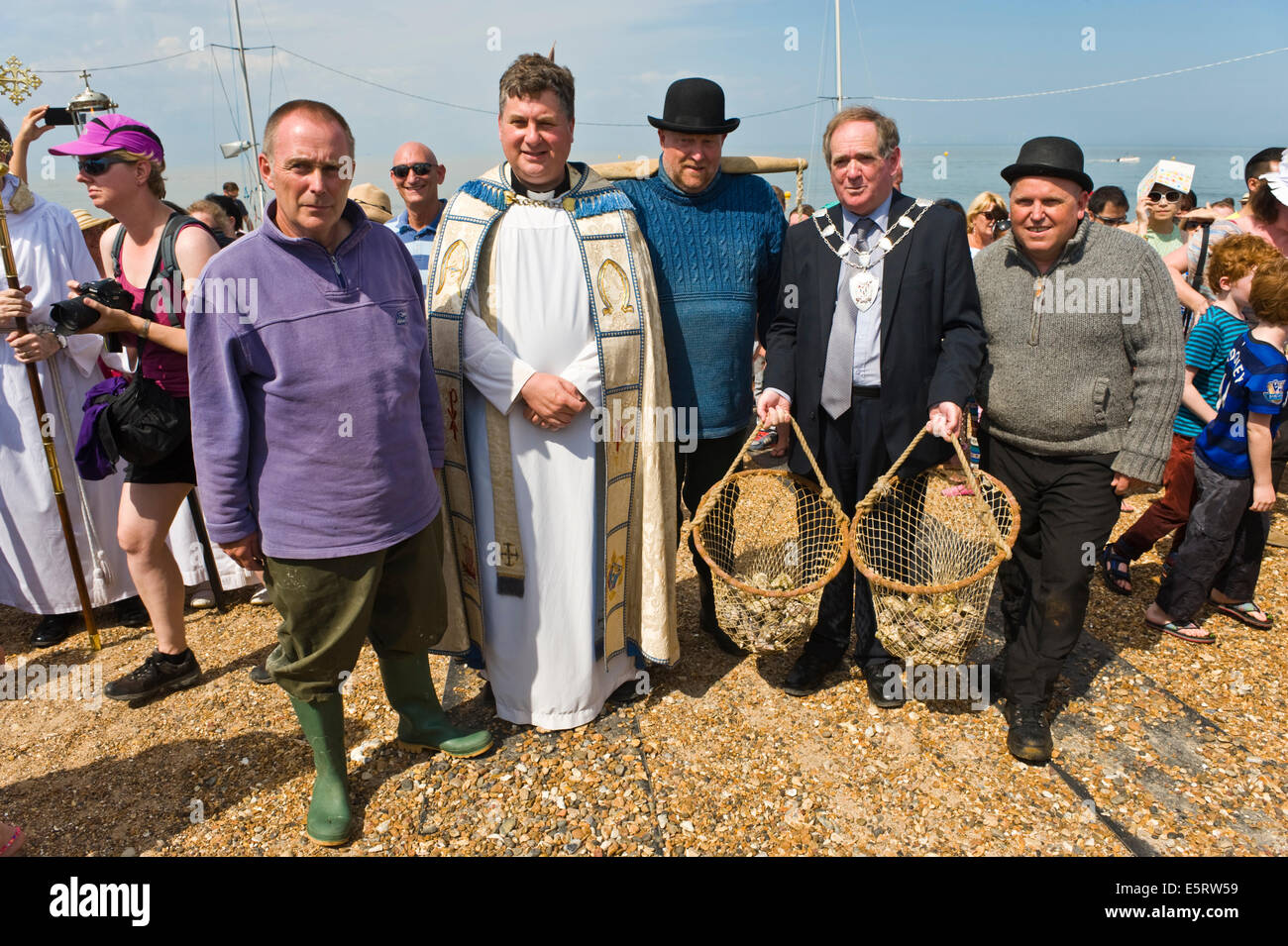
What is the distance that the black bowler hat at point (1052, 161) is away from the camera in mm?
2840

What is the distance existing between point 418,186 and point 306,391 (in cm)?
314

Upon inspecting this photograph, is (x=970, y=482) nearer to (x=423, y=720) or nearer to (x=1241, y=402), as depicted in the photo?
(x=1241, y=402)

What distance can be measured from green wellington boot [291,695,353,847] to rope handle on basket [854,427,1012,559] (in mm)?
2079

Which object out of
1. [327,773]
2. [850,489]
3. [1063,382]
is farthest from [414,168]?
[1063,382]

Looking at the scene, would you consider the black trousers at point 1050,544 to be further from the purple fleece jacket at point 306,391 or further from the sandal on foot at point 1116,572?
the purple fleece jacket at point 306,391

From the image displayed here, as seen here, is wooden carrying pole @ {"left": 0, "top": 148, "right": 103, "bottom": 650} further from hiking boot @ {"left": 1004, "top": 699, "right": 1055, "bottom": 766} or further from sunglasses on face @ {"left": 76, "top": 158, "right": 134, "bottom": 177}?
hiking boot @ {"left": 1004, "top": 699, "right": 1055, "bottom": 766}

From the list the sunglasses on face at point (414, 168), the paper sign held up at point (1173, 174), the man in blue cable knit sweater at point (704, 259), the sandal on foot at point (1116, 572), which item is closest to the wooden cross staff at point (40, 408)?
the sunglasses on face at point (414, 168)

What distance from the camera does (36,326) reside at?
3.99 meters

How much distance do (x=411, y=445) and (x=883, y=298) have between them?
1.85 meters

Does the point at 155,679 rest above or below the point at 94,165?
below

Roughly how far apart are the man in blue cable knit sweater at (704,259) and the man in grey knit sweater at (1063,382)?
3.03 feet

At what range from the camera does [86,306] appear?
10.4 ft

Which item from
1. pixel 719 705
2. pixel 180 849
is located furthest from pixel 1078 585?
pixel 180 849

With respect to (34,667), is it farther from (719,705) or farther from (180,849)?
(719,705)
